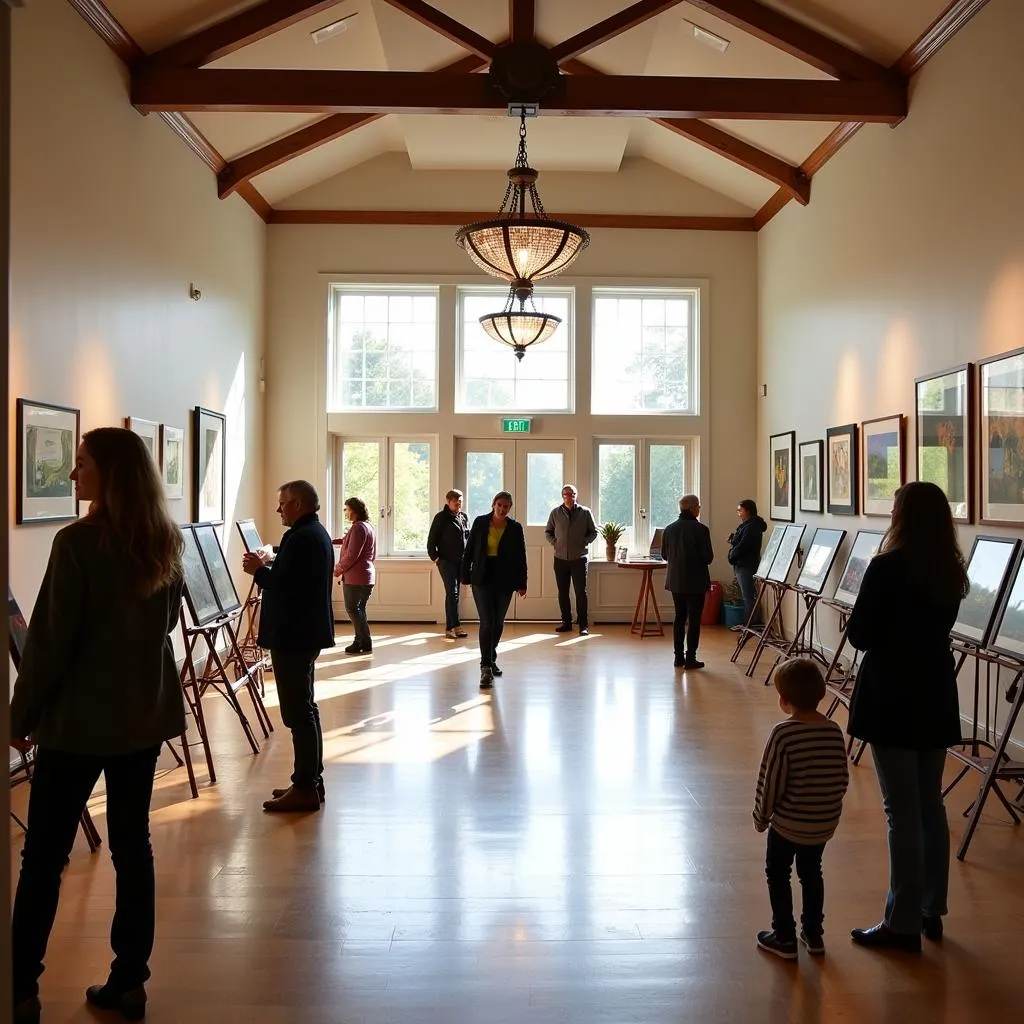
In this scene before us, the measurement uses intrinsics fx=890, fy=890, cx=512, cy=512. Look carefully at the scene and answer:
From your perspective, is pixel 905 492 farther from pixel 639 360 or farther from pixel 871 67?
pixel 639 360

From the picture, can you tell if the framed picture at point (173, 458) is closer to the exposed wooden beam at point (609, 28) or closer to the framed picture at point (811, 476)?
the exposed wooden beam at point (609, 28)

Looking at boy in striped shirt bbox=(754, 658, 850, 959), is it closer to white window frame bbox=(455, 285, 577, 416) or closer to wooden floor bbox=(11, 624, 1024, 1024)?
wooden floor bbox=(11, 624, 1024, 1024)

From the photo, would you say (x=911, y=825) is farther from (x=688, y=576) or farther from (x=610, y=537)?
(x=610, y=537)

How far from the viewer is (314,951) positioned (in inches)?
116

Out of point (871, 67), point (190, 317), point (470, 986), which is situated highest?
point (871, 67)

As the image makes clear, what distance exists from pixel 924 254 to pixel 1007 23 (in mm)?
1468

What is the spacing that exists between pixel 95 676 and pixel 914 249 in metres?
6.04

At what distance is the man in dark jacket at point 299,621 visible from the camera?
165 inches

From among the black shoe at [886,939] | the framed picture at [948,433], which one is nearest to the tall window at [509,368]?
the framed picture at [948,433]

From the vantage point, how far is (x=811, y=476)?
8625mm

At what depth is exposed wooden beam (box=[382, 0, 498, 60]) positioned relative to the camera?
21.7ft

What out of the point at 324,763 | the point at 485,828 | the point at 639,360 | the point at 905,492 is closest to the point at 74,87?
the point at 324,763

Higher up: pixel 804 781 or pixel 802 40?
pixel 802 40

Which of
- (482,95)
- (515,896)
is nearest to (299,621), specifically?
(515,896)
